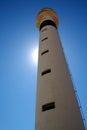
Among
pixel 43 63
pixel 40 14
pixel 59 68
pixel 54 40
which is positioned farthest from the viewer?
pixel 40 14

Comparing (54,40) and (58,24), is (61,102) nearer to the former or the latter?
(54,40)

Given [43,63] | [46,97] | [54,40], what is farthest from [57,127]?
[54,40]

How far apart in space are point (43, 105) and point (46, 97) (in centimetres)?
49

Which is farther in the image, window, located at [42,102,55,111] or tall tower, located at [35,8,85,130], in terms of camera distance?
window, located at [42,102,55,111]

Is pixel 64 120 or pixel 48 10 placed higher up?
pixel 48 10

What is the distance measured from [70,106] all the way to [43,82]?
2.69m

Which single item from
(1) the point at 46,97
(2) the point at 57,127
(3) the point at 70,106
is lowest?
(2) the point at 57,127

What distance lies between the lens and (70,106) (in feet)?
26.1

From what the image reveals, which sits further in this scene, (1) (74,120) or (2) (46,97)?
(2) (46,97)

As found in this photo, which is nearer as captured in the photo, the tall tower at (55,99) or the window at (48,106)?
the tall tower at (55,99)

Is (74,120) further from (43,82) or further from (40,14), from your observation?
(40,14)

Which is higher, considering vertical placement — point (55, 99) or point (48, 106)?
point (55, 99)

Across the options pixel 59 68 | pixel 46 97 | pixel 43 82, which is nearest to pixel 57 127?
pixel 46 97

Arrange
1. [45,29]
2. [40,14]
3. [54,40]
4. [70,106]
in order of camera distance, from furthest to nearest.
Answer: [40,14] < [45,29] < [54,40] < [70,106]
